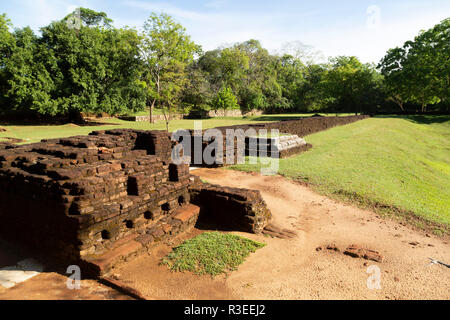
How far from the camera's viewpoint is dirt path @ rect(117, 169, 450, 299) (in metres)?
3.39

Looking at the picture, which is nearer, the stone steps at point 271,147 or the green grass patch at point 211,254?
the green grass patch at point 211,254

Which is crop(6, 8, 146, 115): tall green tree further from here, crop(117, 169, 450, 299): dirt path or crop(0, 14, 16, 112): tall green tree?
crop(117, 169, 450, 299): dirt path

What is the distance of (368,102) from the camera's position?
4375 centimetres

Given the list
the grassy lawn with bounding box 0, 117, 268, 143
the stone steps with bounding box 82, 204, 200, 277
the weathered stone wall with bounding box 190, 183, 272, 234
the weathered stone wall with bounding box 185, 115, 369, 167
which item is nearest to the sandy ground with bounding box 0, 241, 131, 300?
the stone steps with bounding box 82, 204, 200, 277

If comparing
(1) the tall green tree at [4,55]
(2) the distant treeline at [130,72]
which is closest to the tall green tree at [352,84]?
(2) the distant treeline at [130,72]

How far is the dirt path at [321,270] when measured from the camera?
3386 millimetres

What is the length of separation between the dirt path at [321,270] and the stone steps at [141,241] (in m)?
0.17

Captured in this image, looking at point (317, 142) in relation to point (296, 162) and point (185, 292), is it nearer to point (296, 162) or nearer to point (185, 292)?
point (296, 162)

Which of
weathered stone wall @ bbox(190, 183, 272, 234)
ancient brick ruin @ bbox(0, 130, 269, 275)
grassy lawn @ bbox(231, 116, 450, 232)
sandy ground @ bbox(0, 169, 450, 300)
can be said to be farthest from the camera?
grassy lawn @ bbox(231, 116, 450, 232)

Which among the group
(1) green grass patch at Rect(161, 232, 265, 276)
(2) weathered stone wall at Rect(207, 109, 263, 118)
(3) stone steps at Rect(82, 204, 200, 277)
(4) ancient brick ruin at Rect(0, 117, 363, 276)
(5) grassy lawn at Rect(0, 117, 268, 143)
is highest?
(2) weathered stone wall at Rect(207, 109, 263, 118)

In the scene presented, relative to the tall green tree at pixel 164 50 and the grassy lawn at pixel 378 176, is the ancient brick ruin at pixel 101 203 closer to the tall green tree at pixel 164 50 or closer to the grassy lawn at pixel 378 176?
the grassy lawn at pixel 378 176

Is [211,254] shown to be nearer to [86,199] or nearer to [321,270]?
[321,270]

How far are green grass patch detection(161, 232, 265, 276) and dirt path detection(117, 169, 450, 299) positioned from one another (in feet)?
0.42

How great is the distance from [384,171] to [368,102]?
39769 mm
